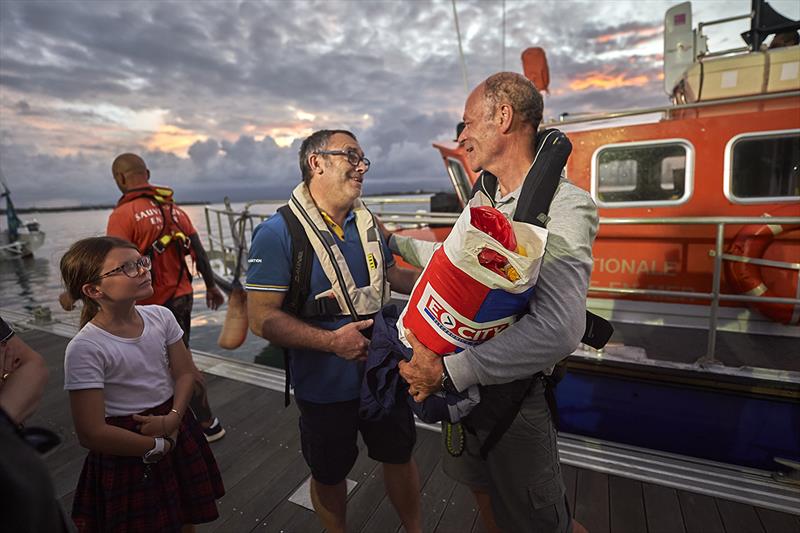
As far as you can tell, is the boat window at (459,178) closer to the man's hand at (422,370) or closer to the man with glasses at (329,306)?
the man with glasses at (329,306)

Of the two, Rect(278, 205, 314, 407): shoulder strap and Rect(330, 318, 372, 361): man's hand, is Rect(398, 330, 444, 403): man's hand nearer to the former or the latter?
Rect(330, 318, 372, 361): man's hand

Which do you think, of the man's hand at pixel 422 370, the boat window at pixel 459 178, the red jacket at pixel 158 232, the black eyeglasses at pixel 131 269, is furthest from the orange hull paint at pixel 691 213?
the black eyeglasses at pixel 131 269

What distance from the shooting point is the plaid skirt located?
169cm

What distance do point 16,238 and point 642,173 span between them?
41.6 metres

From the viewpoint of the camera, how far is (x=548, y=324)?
1.33 metres

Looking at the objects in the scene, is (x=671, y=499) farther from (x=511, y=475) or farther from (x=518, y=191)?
(x=518, y=191)

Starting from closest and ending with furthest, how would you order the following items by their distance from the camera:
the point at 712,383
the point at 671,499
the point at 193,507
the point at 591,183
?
1. the point at 193,507
2. the point at 671,499
3. the point at 712,383
4. the point at 591,183

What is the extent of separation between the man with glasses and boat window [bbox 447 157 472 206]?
404 cm

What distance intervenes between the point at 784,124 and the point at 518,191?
3921 millimetres

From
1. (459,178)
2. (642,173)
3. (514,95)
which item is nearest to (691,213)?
(642,173)

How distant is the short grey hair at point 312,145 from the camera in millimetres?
2051

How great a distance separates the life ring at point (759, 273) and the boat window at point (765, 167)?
247 mm

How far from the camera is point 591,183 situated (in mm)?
4562

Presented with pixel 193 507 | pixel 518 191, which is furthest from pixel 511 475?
pixel 193 507
